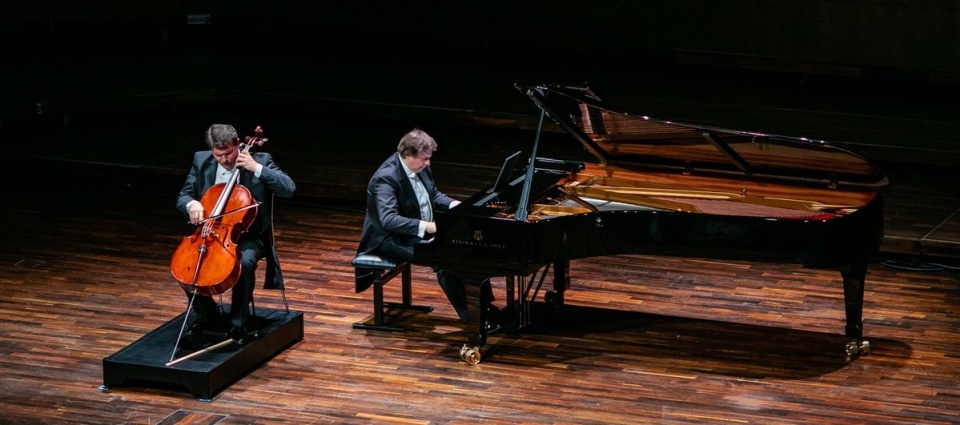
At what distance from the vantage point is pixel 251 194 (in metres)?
5.63

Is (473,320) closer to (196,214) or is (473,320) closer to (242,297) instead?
(242,297)

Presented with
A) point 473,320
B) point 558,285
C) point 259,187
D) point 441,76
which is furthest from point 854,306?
point 441,76

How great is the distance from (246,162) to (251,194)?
0.14 m

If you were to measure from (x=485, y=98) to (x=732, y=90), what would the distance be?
1.83 m

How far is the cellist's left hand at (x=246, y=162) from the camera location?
18.3 feet

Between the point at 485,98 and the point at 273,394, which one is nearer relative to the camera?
the point at 273,394

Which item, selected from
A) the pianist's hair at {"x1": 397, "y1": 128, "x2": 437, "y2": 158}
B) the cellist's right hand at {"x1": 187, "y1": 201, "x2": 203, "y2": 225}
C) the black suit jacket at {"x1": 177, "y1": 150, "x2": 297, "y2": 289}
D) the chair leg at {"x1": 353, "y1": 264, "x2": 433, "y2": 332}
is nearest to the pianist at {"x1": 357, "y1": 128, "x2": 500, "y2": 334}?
the pianist's hair at {"x1": 397, "y1": 128, "x2": 437, "y2": 158}

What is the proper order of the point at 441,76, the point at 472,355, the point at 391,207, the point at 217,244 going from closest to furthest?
the point at 217,244 → the point at 472,355 → the point at 391,207 → the point at 441,76

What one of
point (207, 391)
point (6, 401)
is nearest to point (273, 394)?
point (207, 391)

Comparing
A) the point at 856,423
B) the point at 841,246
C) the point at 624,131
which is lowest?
the point at 856,423

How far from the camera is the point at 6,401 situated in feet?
17.5

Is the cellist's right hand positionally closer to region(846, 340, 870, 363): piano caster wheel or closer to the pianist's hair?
the pianist's hair

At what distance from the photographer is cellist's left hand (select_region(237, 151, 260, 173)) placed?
5.57 m

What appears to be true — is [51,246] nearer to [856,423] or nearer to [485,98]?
[485,98]
